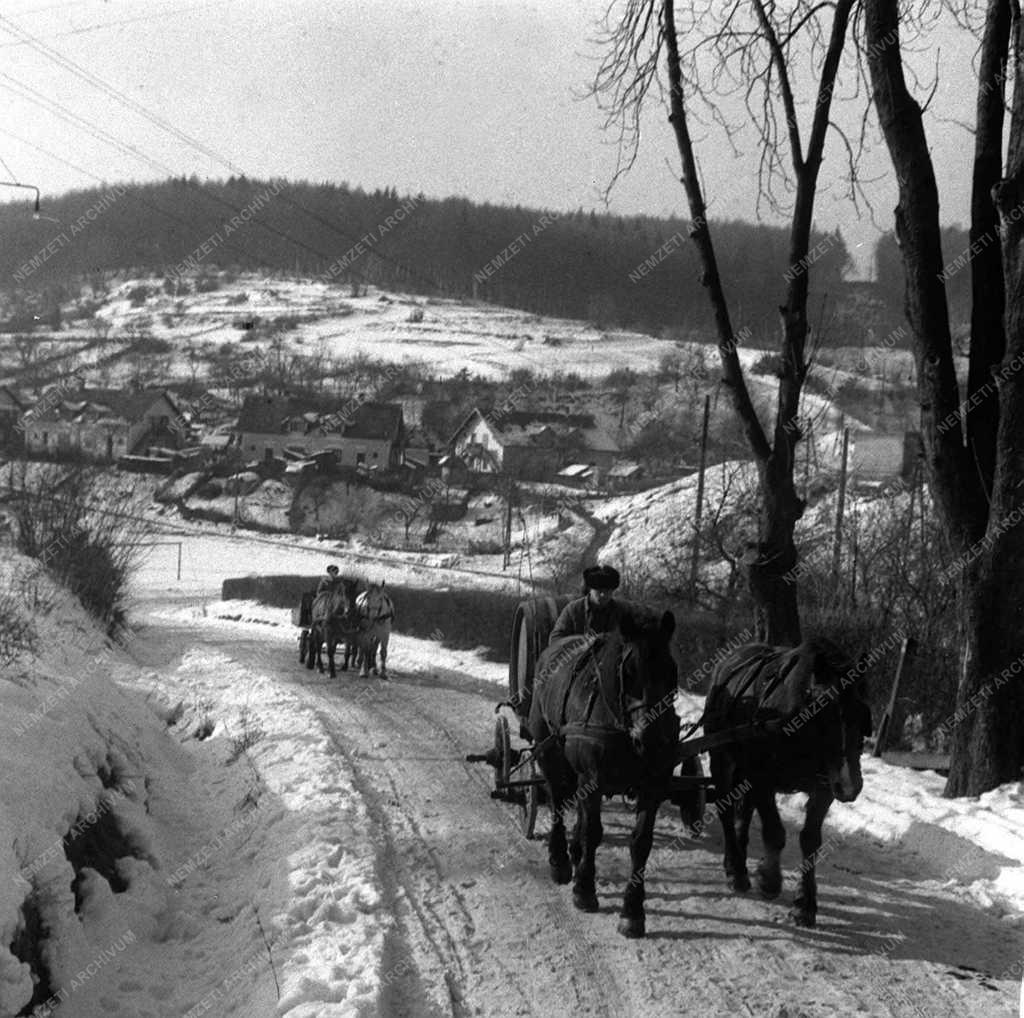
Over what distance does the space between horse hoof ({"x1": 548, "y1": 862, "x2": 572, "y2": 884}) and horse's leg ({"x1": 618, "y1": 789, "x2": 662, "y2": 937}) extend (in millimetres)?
903

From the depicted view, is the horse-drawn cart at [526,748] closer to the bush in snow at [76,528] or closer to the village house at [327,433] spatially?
the bush in snow at [76,528]

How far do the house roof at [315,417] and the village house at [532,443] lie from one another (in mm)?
4853

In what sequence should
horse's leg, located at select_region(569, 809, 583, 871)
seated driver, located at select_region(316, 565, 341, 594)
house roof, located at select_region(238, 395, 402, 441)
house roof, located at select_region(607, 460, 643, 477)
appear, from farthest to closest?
house roof, located at select_region(238, 395, 402, 441) → house roof, located at select_region(607, 460, 643, 477) → seated driver, located at select_region(316, 565, 341, 594) → horse's leg, located at select_region(569, 809, 583, 871)

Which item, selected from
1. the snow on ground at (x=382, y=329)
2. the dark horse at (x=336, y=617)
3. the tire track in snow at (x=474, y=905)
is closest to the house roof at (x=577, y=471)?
the snow on ground at (x=382, y=329)

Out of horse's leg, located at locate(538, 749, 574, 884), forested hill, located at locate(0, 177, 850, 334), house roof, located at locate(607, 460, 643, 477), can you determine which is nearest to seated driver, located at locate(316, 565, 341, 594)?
horse's leg, located at locate(538, 749, 574, 884)

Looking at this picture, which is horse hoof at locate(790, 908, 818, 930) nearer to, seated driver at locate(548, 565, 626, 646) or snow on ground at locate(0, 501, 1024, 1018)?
snow on ground at locate(0, 501, 1024, 1018)

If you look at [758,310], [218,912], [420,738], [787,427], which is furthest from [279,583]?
[218,912]

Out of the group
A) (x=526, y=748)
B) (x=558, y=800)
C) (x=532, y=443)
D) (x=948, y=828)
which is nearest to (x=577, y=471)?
(x=532, y=443)

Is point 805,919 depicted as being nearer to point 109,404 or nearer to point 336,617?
point 336,617

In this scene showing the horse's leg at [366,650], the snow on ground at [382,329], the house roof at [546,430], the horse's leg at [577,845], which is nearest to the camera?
the horse's leg at [577,845]

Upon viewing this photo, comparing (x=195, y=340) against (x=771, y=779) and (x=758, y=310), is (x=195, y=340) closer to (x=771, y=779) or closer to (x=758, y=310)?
(x=758, y=310)

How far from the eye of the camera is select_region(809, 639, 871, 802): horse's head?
6562 millimetres

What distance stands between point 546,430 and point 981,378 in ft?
224

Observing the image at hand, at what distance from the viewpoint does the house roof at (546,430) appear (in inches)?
3036
